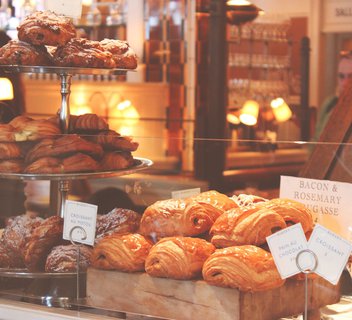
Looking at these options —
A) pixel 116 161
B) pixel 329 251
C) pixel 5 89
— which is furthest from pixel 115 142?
pixel 5 89

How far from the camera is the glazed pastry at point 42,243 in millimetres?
1970

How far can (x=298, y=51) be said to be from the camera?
18.6 feet

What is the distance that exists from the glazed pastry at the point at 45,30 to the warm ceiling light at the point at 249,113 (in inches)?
134

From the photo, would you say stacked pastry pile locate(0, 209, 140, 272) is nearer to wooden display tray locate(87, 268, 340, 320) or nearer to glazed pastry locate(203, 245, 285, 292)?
wooden display tray locate(87, 268, 340, 320)

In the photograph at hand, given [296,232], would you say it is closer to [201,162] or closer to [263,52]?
[201,162]

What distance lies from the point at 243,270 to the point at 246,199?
0.28 meters

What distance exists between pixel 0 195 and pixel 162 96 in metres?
4.11

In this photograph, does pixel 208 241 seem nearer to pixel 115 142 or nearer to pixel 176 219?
pixel 176 219

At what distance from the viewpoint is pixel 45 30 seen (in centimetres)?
231

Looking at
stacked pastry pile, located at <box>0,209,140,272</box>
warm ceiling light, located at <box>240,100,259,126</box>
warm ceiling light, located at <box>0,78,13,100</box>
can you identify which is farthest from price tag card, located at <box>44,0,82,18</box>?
warm ceiling light, located at <box>240,100,259,126</box>

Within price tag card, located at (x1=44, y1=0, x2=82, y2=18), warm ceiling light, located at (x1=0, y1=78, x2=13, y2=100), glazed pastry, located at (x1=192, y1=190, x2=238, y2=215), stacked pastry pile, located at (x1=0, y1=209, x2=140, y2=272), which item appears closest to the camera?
glazed pastry, located at (x1=192, y1=190, x2=238, y2=215)

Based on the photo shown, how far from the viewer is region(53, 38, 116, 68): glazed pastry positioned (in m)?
2.28

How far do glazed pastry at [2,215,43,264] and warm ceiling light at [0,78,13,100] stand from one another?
2.62 m

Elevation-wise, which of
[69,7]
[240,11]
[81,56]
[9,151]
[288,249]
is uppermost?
[240,11]
